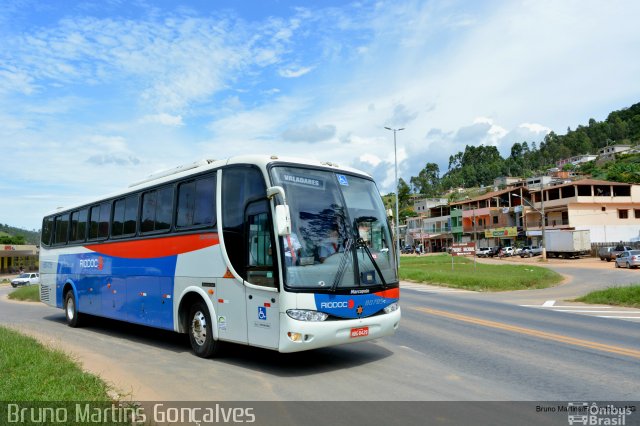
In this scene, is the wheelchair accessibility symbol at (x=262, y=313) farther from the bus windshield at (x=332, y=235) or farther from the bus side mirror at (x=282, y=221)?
the bus side mirror at (x=282, y=221)

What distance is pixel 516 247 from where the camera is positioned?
79.4m

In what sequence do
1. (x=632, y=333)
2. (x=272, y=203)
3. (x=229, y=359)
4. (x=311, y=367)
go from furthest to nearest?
1. (x=632, y=333)
2. (x=229, y=359)
3. (x=311, y=367)
4. (x=272, y=203)

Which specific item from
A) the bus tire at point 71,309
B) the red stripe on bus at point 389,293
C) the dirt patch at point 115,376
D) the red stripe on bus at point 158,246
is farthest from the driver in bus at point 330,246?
the bus tire at point 71,309

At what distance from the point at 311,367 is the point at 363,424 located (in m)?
2.93

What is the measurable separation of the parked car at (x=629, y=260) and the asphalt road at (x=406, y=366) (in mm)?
35905

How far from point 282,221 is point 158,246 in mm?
4390

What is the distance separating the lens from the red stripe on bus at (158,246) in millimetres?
9328

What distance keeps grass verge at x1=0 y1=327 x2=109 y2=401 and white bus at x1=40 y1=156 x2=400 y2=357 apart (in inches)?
89.4

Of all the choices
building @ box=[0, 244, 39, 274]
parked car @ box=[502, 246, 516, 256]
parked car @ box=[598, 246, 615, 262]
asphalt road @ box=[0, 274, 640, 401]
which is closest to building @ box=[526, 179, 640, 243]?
parked car @ box=[502, 246, 516, 256]

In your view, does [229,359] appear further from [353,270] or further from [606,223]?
[606,223]

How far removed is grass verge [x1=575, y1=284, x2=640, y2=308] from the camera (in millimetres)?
18781

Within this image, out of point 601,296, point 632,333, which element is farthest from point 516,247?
point 632,333

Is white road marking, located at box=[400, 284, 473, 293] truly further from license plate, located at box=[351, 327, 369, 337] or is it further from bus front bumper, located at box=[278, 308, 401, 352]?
bus front bumper, located at box=[278, 308, 401, 352]

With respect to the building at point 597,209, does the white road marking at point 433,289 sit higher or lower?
lower
